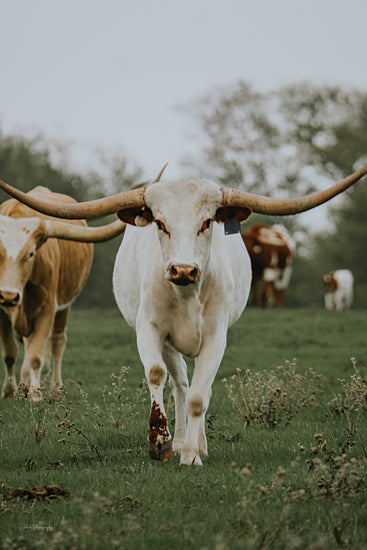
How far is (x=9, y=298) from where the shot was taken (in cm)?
738

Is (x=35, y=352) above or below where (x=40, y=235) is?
below

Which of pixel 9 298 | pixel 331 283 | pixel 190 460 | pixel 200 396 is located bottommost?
pixel 190 460

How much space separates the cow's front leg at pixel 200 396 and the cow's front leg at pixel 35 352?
11.1ft

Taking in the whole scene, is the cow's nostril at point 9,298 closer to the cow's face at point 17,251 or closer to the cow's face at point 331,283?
the cow's face at point 17,251

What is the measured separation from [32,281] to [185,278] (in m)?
4.06

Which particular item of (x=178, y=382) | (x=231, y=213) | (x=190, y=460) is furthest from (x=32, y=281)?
(x=190, y=460)

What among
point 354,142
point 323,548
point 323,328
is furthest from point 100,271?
point 323,548

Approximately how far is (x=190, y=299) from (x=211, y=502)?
66.2 inches

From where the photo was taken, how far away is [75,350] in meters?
13.7

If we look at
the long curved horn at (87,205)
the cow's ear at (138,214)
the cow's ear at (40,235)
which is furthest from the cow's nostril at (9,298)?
the cow's ear at (138,214)

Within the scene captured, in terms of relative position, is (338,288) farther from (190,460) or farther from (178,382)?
(190,460)

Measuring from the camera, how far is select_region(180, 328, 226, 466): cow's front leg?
519 cm

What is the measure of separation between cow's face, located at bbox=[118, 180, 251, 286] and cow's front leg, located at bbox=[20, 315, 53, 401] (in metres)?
3.49

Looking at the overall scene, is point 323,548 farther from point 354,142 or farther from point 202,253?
point 354,142
